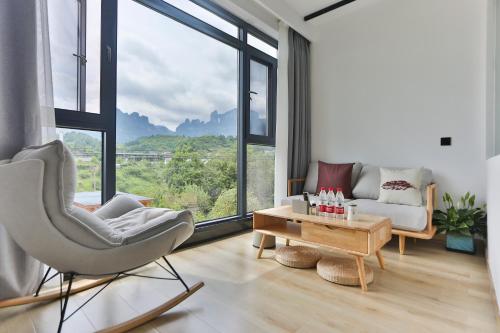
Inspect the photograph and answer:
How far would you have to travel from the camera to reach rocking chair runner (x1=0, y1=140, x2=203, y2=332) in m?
1.05

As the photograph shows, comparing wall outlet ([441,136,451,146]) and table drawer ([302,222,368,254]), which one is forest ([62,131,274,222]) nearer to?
table drawer ([302,222,368,254])

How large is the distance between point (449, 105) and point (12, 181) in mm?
3583

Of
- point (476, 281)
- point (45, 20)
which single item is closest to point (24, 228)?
point (45, 20)

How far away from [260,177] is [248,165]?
0.32 m

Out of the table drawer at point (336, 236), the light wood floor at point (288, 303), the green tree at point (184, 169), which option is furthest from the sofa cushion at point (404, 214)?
the green tree at point (184, 169)

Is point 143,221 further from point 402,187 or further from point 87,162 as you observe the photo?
point 402,187

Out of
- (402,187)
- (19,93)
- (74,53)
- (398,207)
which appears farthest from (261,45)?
(19,93)

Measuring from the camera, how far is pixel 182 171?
2.69 meters

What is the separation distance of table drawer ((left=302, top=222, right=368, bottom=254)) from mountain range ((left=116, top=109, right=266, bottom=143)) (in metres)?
1.51

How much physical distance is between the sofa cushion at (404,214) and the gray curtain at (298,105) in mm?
1203

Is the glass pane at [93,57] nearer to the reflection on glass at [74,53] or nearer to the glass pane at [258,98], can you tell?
the reflection on glass at [74,53]

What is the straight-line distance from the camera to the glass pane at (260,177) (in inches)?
132

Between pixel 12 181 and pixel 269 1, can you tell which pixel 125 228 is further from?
pixel 269 1

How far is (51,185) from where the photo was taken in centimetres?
108
